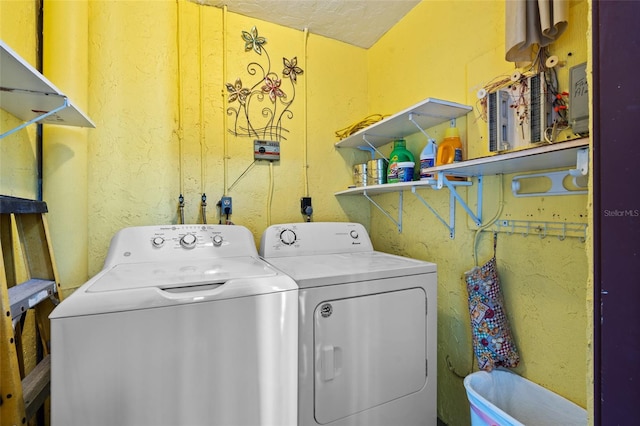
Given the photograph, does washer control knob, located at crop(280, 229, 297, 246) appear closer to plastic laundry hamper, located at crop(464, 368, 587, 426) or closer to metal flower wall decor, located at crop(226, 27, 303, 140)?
metal flower wall decor, located at crop(226, 27, 303, 140)

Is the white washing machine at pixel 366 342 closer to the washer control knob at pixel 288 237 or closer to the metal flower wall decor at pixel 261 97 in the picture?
the washer control knob at pixel 288 237

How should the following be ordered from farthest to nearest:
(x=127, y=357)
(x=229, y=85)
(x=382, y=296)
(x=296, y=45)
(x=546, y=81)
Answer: (x=296, y=45)
(x=229, y=85)
(x=382, y=296)
(x=546, y=81)
(x=127, y=357)

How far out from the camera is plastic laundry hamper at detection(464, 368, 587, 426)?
A: 1.05m

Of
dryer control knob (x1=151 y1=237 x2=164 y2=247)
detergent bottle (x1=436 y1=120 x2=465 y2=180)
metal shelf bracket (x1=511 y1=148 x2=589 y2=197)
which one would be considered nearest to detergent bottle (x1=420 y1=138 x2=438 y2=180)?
detergent bottle (x1=436 y1=120 x2=465 y2=180)

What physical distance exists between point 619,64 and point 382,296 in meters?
1.02

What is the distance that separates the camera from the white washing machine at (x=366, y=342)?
1128mm

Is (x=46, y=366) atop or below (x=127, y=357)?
below

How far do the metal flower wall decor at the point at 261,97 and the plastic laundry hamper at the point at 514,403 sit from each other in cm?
178

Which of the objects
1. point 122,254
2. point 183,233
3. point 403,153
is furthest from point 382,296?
point 122,254

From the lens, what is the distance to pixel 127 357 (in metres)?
0.85

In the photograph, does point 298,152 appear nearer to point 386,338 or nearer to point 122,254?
point 122,254

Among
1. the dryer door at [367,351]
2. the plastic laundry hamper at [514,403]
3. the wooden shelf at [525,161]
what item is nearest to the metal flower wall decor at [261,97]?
the wooden shelf at [525,161]

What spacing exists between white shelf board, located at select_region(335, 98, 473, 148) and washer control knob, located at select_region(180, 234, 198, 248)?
1.16 meters

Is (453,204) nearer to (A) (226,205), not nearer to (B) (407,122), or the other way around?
(B) (407,122)
